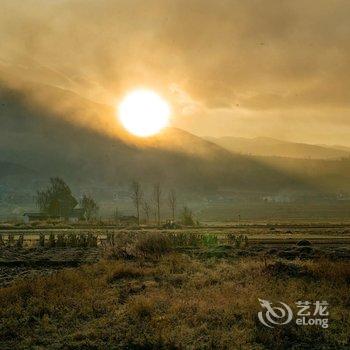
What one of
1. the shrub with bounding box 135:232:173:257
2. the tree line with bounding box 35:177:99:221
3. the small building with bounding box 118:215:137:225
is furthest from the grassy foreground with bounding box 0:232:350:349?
the tree line with bounding box 35:177:99:221

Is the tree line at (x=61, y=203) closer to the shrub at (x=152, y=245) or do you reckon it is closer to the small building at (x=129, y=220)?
the small building at (x=129, y=220)

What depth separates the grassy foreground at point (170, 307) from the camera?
1299 centimetres

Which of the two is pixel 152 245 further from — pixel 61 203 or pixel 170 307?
pixel 61 203

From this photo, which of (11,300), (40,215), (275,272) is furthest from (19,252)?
(40,215)

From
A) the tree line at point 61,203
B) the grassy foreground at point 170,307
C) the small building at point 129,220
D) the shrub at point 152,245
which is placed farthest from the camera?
the tree line at point 61,203

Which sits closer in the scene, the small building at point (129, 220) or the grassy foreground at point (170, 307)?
the grassy foreground at point (170, 307)

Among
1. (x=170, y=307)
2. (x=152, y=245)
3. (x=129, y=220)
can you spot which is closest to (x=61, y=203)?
(x=129, y=220)

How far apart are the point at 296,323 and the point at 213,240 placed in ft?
82.1

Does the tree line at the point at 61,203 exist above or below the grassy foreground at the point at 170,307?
above

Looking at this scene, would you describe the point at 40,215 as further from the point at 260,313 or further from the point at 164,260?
the point at 260,313

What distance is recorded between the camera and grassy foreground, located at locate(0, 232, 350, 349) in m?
13.0

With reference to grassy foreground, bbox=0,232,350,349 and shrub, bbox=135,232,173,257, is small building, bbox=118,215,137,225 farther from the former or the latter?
grassy foreground, bbox=0,232,350,349

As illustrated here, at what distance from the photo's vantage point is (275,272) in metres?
21.4

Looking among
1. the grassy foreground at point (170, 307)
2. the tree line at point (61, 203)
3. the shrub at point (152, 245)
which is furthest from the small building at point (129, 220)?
the grassy foreground at point (170, 307)
